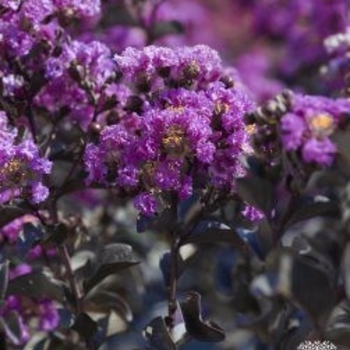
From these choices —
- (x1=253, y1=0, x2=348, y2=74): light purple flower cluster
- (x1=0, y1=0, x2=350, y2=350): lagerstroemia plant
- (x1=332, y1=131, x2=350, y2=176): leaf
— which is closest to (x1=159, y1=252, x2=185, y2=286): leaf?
(x1=0, y1=0, x2=350, y2=350): lagerstroemia plant

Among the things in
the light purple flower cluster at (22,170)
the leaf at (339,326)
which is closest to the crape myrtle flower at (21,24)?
A: the light purple flower cluster at (22,170)

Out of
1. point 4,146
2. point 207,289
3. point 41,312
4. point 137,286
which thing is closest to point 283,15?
point 207,289

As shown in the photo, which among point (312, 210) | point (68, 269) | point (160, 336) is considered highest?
point (312, 210)

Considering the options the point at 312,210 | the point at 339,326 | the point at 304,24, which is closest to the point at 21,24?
the point at 312,210

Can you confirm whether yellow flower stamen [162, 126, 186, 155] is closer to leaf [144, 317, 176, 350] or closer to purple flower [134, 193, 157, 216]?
purple flower [134, 193, 157, 216]

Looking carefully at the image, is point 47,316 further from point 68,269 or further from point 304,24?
point 304,24

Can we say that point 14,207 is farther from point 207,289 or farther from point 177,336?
point 207,289
